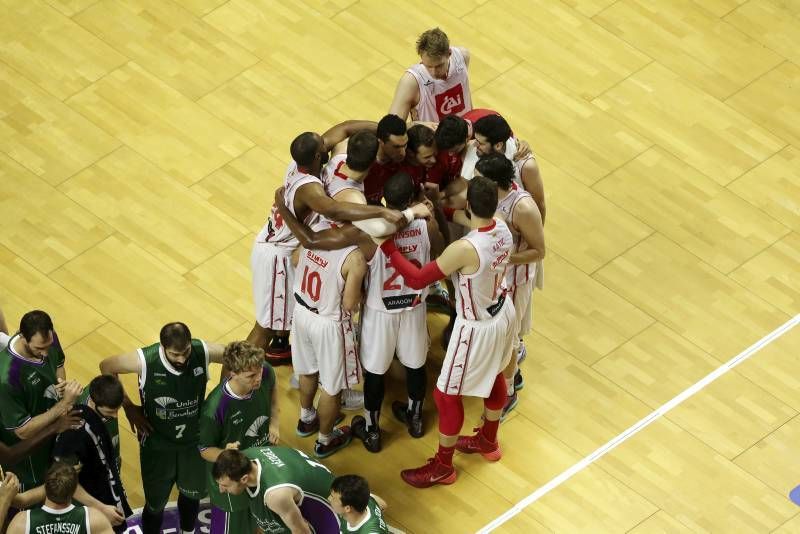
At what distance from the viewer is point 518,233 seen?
814 centimetres

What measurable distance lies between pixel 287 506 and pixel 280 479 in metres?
0.14

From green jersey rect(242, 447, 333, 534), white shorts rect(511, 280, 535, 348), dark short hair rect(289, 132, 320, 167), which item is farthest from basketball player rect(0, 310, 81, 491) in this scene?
white shorts rect(511, 280, 535, 348)

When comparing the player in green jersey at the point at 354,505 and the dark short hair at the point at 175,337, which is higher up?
the dark short hair at the point at 175,337

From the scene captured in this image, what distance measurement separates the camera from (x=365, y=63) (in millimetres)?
11141

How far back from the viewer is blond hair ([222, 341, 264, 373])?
7.23 meters

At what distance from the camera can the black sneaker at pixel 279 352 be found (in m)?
9.11

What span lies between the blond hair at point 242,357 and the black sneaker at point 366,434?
1515 mm

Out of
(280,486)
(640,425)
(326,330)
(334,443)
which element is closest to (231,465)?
(280,486)

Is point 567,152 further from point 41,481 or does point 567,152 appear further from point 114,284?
point 41,481

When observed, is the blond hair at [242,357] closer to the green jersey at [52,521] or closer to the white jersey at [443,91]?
the green jersey at [52,521]

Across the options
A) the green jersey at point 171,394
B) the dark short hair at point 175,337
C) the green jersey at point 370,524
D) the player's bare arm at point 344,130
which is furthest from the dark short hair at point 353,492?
the player's bare arm at point 344,130

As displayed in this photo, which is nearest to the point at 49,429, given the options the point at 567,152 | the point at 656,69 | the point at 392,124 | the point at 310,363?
the point at 310,363

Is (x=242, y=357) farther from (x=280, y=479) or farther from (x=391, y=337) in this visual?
(x=391, y=337)

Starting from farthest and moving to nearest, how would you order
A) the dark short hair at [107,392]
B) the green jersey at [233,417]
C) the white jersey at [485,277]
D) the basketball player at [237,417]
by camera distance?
the white jersey at [485,277] < the green jersey at [233,417] < the basketball player at [237,417] < the dark short hair at [107,392]
